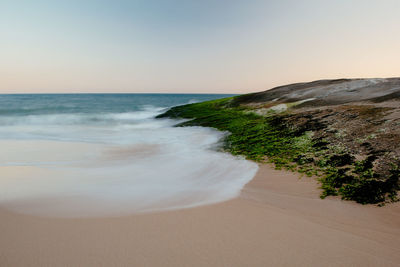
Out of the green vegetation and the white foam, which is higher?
the green vegetation

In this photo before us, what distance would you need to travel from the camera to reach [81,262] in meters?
2.88

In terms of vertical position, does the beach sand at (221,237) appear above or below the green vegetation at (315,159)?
below

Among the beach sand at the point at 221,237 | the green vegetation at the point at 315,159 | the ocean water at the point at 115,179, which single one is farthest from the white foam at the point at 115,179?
the green vegetation at the point at 315,159

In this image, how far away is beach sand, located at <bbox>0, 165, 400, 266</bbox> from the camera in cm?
293

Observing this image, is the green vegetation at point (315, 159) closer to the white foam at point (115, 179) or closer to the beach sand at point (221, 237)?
the beach sand at point (221, 237)

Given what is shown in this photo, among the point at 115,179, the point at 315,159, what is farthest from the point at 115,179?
the point at 315,159

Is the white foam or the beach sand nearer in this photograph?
the beach sand

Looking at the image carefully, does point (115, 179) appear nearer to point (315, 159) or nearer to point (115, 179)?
point (115, 179)

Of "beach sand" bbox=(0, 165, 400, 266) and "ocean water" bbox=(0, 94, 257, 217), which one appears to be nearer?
"beach sand" bbox=(0, 165, 400, 266)

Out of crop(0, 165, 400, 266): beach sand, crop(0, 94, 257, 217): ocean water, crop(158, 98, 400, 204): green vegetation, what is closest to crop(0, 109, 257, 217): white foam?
crop(0, 94, 257, 217): ocean water

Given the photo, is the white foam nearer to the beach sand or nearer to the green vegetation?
the beach sand

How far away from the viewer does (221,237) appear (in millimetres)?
3371

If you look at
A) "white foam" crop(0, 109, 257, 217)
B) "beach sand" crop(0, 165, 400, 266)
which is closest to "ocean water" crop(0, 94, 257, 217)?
"white foam" crop(0, 109, 257, 217)

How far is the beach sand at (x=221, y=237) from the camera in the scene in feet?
9.62
